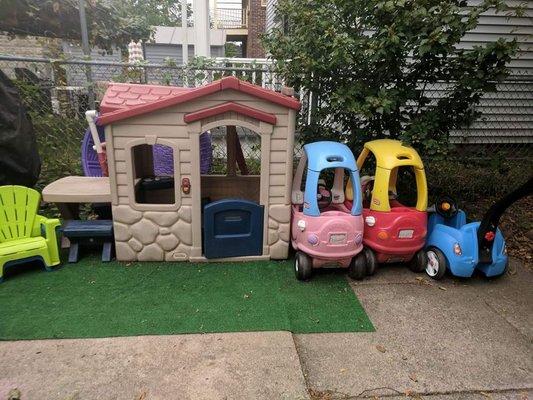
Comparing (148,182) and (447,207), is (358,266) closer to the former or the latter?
(447,207)

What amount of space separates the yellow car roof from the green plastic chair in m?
3.03

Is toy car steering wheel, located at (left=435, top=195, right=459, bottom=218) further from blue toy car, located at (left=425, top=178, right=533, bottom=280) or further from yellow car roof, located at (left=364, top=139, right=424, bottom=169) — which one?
yellow car roof, located at (left=364, top=139, right=424, bottom=169)

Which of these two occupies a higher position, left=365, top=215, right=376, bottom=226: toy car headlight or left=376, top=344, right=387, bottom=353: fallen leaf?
left=365, top=215, right=376, bottom=226: toy car headlight

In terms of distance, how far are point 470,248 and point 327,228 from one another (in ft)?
4.19

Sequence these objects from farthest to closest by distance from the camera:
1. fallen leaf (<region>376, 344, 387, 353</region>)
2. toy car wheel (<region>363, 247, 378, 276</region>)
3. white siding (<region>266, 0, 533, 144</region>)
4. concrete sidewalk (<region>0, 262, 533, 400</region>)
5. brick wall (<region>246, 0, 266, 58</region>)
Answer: brick wall (<region>246, 0, 266, 58</region>)
white siding (<region>266, 0, 533, 144</region>)
toy car wheel (<region>363, 247, 378, 276</region>)
fallen leaf (<region>376, 344, 387, 353</region>)
concrete sidewalk (<region>0, 262, 533, 400</region>)

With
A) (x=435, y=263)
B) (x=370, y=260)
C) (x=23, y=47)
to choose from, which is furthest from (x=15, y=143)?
(x=23, y=47)

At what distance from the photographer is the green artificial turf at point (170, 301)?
2652 mm

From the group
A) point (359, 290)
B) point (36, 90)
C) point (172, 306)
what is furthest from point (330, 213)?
point (36, 90)

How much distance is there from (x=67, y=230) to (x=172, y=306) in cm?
141

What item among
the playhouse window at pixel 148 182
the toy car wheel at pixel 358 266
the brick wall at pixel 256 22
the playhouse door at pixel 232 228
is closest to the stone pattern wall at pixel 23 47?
the brick wall at pixel 256 22

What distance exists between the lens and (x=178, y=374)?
2230mm

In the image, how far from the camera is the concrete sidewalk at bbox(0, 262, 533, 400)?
2141 mm

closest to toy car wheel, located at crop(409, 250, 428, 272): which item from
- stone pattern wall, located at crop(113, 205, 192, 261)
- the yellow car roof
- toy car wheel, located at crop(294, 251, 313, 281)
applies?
the yellow car roof

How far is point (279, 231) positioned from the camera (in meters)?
3.62
